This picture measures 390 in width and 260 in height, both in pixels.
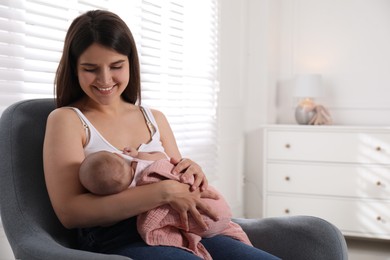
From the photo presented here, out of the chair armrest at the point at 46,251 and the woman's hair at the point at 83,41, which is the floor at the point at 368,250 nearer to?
the woman's hair at the point at 83,41

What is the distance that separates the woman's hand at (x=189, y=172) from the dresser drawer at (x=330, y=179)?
2.44m

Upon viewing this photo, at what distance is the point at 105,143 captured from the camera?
5.13ft

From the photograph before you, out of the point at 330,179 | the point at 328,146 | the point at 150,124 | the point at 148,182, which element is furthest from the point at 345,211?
the point at 148,182

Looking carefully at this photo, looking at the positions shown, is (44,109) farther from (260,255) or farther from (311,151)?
(311,151)

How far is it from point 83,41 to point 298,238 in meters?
0.90

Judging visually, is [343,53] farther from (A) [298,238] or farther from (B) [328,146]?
(A) [298,238]

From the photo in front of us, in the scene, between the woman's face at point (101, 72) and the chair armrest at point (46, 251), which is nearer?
the chair armrest at point (46, 251)

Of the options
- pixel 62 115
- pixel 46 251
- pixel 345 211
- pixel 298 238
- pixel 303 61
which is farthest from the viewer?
pixel 303 61

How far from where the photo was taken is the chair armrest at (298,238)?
1701mm

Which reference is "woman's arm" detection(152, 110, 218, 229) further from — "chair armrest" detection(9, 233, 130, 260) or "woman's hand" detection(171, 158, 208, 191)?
"chair armrest" detection(9, 233, 130, 260)

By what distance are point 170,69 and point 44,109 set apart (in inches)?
59.7

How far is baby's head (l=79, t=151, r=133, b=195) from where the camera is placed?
1.39 meters

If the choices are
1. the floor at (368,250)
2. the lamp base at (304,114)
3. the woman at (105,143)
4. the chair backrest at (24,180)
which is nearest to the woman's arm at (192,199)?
the woman at (105,143)

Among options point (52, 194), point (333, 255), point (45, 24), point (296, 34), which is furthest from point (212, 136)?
point (52, 194)
